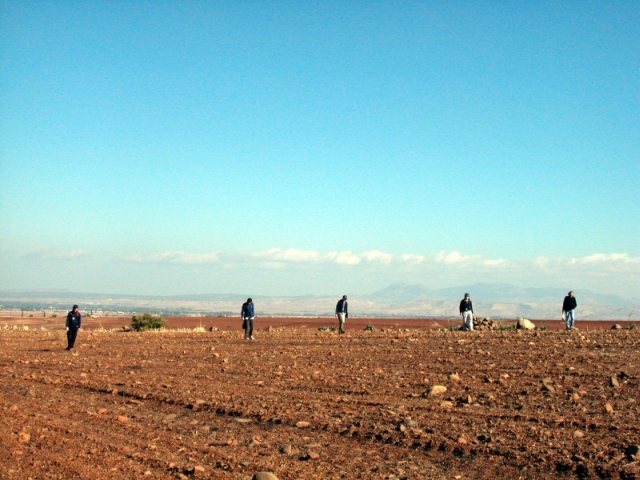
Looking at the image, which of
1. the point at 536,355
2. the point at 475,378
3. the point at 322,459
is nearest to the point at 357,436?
the point at 322,459

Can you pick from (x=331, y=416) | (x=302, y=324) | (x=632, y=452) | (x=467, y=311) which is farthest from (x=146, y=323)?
(x=632, y=452)

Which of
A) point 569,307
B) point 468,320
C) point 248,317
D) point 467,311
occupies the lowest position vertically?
point 468,320

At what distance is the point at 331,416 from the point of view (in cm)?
1209

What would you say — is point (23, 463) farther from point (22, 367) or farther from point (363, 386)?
point (22, 367)

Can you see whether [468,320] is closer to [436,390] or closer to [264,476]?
[436,390]

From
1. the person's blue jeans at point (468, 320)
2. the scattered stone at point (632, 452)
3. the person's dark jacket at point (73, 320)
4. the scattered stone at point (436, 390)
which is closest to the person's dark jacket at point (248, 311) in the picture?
the person's dark jacket at point (73, 320)

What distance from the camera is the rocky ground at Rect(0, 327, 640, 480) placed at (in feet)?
30.2

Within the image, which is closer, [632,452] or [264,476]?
[264,476]

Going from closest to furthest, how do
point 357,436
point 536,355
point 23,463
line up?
point 23,463, point 357,436, point 536,355

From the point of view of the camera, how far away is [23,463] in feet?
30.9

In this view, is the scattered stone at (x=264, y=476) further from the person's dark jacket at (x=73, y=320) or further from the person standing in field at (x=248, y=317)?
the person standing in field at (x=248, y=317)

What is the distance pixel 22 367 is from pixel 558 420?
15.8m

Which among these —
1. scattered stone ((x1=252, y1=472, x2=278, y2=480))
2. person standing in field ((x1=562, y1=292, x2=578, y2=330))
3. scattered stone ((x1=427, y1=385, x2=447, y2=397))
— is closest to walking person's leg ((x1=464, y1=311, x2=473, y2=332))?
person standing in field ((x1=562, y1=292, x2=578, y2=330))

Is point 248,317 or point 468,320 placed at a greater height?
point 248,317
